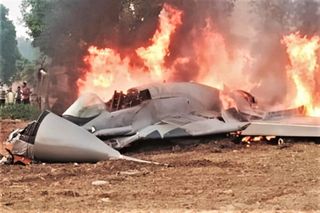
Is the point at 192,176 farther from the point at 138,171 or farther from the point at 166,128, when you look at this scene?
the point at 166,128

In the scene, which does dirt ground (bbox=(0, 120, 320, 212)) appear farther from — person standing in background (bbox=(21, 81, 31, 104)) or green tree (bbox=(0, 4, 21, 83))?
green tree (bbox=(0, 4, 21, 83))

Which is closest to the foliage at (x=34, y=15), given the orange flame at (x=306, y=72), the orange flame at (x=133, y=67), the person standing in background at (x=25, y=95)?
the person standing in background at (x=25, y=95)

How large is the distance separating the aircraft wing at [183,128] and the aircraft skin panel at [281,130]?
0.23 m

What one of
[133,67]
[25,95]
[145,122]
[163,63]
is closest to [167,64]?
[163,63]

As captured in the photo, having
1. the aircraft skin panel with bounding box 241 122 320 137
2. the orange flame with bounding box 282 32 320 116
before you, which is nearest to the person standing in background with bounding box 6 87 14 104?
the orange flame with bounding box 282 32 320 116

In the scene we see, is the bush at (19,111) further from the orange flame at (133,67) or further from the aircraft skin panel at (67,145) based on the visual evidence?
the aircraft skin panel at (67,145)

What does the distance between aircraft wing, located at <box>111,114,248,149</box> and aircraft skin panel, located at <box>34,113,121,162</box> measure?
1.85 meters

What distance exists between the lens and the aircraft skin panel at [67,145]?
11438mm

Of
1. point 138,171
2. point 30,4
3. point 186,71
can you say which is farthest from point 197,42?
point 138,171

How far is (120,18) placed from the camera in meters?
22.2

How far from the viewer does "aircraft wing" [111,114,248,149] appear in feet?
44.5

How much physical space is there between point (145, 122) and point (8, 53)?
85.1ft

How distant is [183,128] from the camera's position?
1397 cm

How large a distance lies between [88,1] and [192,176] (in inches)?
508
